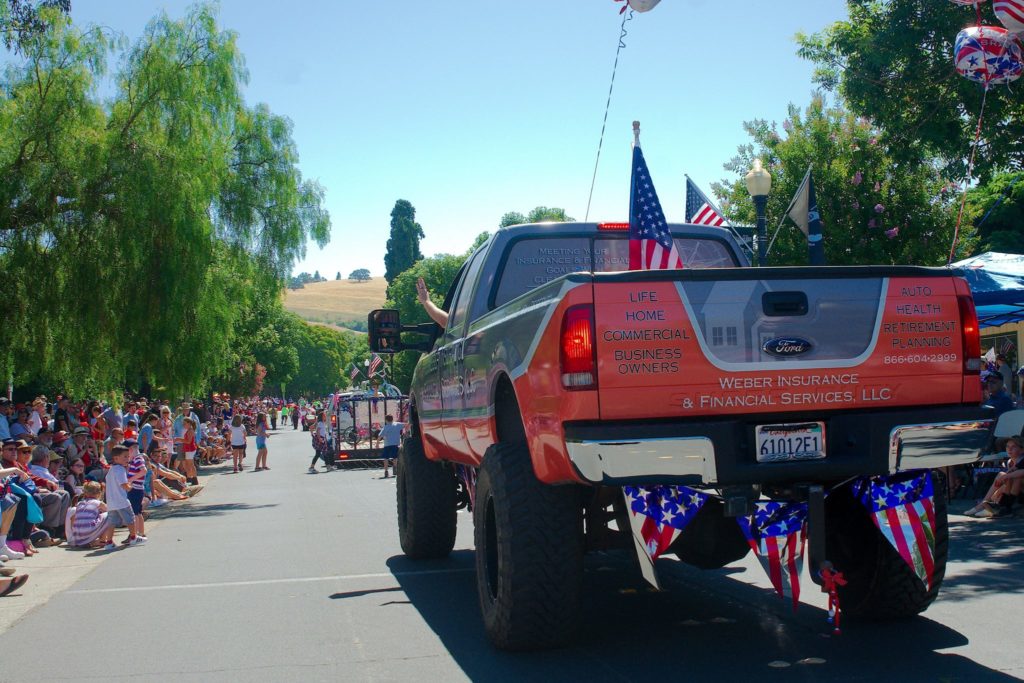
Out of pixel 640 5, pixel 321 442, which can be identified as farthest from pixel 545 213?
pixel 640 5

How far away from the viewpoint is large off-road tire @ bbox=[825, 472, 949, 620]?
5906 millimetres

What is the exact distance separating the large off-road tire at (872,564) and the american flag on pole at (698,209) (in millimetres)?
8449

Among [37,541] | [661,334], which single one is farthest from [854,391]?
[37,541]

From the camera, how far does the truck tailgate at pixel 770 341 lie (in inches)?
197

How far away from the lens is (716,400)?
5.05 metres

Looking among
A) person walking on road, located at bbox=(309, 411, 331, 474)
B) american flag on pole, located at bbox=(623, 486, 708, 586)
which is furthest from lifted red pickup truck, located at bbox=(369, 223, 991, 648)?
person walking on road, located at bbox=(309, 411, 331, 474)

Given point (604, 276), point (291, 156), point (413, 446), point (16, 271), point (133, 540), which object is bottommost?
point (133, 540)

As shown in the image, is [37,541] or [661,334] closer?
[661,334]

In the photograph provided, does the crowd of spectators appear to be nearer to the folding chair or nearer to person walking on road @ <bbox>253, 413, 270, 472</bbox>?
person walking on road @ <bbox>253, 413, 270, 472</bbox>

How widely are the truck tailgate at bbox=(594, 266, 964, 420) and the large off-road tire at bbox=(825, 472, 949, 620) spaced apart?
2.67 feet

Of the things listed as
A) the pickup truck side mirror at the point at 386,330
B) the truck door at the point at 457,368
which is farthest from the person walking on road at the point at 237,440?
the truck door at the point at 457,368

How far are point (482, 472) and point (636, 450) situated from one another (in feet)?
4.51

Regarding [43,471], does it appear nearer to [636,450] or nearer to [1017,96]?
[636,450]

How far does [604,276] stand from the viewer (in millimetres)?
5051
